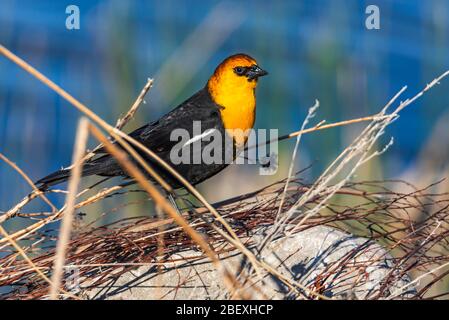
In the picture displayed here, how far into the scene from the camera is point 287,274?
268 centimetres

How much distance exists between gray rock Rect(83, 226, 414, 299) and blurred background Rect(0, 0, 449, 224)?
1.84 meters

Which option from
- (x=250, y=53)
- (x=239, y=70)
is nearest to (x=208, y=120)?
(x=239, y=70)

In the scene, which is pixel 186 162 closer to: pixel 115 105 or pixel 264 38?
pixel 115 105

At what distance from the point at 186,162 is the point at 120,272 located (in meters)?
1.13

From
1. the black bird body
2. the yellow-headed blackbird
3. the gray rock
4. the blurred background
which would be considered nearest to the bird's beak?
the yellow-headed blackbird

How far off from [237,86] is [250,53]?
2698 millimetres

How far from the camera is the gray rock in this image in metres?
2.61

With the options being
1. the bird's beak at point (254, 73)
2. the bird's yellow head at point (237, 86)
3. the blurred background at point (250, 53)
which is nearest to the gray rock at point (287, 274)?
the bird's yellow head at point (237, 86)

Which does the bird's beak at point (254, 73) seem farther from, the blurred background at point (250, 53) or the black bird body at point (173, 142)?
the blurred background at point (250, 53)

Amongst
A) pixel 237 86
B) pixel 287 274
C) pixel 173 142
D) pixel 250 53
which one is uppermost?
pixel 250 53

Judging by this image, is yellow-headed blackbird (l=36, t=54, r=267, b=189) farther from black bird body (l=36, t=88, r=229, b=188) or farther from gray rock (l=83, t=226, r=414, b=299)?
gray rock (l=83, t=226, r=414, b=299)

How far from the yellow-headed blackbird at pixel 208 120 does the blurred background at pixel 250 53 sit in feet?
2.43

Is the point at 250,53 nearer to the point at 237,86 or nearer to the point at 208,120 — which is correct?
the point at 237,86

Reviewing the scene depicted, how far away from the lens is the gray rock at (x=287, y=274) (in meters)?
Result: 2.61
